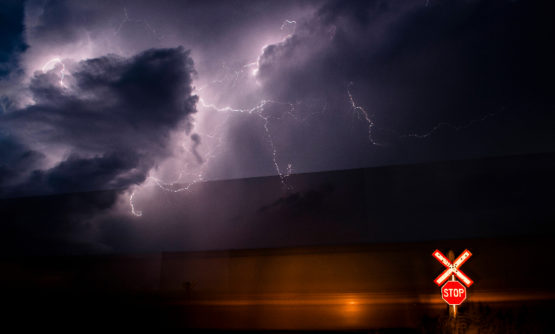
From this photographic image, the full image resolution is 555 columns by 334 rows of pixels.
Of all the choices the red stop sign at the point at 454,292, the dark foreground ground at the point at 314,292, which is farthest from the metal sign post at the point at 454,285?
the dark foreground ground at the point at 314,292

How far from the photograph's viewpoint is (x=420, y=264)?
1008 cm

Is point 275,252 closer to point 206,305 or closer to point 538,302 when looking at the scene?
point 206,305

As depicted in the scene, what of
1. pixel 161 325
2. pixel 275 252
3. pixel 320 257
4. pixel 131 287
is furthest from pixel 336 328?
pixel 131 287

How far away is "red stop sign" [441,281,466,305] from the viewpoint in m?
7.37

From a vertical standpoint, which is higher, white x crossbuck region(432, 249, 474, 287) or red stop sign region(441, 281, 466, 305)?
white x crossbuck region(432, 249, 474, 287)

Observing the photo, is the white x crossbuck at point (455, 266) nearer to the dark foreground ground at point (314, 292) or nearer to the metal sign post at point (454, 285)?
the metal sign post at point (454, 285)

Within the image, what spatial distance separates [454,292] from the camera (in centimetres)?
742

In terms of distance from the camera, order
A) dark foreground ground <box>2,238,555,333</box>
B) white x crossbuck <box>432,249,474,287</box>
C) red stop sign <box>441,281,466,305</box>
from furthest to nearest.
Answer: dark foreground ground <box>2,238,555,333</box> → white x crossbuck <box>432,249,474,287</box> → red stop sign <box>441,281,466,305</box>

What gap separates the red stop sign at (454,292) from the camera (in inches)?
290

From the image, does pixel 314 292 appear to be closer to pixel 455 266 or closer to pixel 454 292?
pixel 454 292

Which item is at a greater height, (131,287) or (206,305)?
(131,287)

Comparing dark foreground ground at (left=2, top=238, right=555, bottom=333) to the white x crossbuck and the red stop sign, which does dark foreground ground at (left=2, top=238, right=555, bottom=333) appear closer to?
the red stop sign

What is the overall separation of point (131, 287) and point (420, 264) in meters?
9.50

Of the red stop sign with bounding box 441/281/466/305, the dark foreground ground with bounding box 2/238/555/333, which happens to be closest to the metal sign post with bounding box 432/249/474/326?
the red stop sign with bounding box 441/281/466/305
